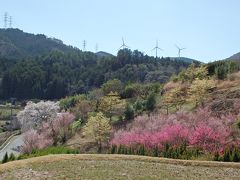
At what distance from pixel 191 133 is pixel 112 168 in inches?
771

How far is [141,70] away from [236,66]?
288 ft

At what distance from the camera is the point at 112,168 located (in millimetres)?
21469

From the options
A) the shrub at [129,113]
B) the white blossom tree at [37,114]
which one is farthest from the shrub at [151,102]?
the white blossom tree at [37,114]

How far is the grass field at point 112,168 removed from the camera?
794 inches

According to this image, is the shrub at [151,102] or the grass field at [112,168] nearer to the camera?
the grass field at [112,168]

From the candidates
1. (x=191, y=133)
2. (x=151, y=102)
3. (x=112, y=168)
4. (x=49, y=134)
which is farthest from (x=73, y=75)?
(x=112, y=168)

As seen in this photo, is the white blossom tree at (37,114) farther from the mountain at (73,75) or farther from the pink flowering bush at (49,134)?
the mountain at (73,75)

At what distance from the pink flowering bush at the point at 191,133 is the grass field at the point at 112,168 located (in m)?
9.86

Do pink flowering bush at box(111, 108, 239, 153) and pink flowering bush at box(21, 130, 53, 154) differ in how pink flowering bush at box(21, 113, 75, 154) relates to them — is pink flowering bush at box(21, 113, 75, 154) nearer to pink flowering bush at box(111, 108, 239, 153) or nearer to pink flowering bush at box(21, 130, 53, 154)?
pink flowering bush at box(21, 130, 53, 154)

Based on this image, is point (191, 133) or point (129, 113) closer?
point (191, 133)

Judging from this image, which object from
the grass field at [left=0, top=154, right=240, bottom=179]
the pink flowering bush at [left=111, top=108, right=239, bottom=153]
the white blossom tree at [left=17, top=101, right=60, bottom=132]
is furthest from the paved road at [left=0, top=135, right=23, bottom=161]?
the grass field at [left=0, top=154, right=240, bottom=179]

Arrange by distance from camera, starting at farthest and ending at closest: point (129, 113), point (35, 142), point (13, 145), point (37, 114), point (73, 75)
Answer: point (73, 75), point (37, 114), point (13, 145), point (129, 113), point (35, 142)

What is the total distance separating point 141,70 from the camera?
517 feet

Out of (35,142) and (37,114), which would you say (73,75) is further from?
(35,142)
